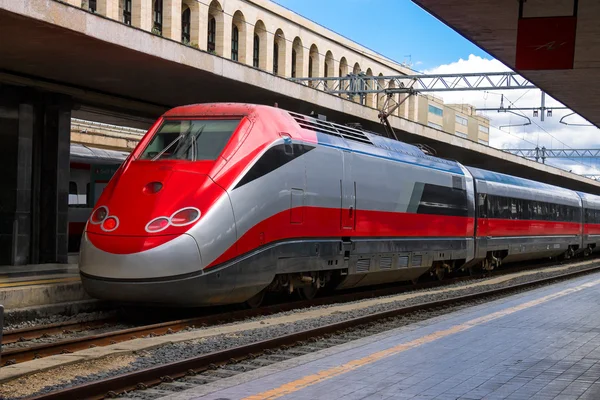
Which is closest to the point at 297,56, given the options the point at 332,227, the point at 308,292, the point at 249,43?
the point at 249,43

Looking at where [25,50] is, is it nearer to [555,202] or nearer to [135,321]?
[135,321]

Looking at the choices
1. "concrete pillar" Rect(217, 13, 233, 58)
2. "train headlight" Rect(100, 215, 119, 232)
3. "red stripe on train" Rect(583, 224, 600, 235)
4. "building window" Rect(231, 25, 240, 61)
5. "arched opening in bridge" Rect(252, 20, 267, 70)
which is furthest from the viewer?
"arched opening in bridge" Rect(252, 20, 267, 70)

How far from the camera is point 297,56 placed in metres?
57.1

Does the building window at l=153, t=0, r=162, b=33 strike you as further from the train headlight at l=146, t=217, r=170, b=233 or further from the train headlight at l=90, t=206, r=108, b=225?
the train headlight at l=146, t=217, r=170, b=233

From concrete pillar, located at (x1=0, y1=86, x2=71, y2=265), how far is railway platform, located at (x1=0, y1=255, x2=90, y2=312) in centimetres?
161

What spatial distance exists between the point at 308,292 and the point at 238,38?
3911 cm

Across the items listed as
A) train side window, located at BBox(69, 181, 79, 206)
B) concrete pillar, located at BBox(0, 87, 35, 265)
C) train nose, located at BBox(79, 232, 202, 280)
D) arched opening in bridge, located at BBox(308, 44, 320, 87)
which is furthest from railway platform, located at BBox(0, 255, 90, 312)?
arched opening in bridge, located at BBox(308, 44, 320, 87)

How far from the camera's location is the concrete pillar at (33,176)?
17.1 m

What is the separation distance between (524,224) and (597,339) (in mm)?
16756

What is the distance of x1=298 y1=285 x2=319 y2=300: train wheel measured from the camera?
14.3 metres

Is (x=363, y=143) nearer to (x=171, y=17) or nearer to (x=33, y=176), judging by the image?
(x=33, y=176)

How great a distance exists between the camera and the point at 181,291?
10.6m

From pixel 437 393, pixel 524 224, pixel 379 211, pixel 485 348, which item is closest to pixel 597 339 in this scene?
pixel 485 348

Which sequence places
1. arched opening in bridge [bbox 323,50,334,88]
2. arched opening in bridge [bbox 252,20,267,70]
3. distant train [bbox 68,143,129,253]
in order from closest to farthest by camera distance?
distant train [bbox 68,143,129,253] < arched opening in bridge [bbox 252,20,267,70] < arched opening in bridge [bbox 323,50,334,88]
